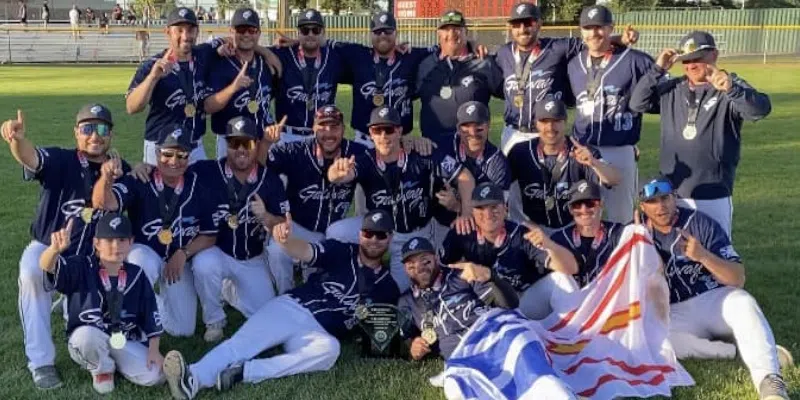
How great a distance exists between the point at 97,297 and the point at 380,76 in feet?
12.5

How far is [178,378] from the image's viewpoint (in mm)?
5223

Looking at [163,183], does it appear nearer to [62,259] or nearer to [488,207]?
[62,259]

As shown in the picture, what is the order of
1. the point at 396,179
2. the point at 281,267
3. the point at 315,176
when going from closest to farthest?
the point at 281,267 → the point at 396,179 → the point at 315,176

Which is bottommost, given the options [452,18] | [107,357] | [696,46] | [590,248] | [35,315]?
[107,357]

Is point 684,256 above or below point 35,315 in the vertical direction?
above

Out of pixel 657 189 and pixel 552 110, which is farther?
pixel 552 110

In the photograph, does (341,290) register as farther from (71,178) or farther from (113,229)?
(71,178)

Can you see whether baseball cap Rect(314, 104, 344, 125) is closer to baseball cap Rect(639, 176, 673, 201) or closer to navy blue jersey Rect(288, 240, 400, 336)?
navy blue jersey Rect(288, 240, 400, 336)

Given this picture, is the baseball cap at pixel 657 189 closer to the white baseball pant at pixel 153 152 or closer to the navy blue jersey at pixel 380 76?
the navy blue jersey at pixel 380 76

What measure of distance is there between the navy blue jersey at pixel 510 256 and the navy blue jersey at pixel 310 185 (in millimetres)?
1394

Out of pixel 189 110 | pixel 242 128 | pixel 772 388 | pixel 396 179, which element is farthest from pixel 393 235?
pixel 772 388

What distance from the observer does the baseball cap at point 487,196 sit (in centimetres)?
614

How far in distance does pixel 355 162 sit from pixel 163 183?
162 centimetres

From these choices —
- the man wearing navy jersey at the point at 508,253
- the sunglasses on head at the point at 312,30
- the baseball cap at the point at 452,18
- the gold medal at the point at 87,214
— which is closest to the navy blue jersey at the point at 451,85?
the baseball cap at the point at 452,18
